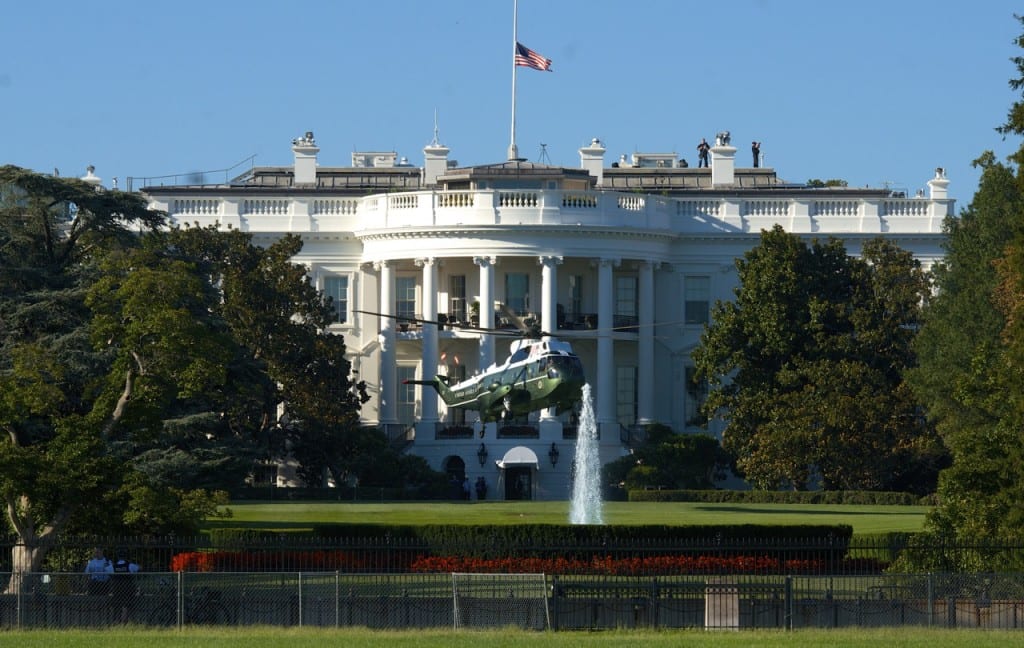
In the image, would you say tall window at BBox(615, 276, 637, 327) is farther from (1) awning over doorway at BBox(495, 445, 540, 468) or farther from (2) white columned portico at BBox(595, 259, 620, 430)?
(1) awning over doorway at BBox(495, 445, 540, 468)

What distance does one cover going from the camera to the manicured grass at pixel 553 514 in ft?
205

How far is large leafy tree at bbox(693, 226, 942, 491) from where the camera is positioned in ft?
271

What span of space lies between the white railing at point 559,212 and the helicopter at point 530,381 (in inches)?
967

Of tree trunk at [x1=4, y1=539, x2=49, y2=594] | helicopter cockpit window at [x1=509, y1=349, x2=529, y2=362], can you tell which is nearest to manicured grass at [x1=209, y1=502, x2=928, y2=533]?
helicopter cockpit window at [x1=509, y1=349, x2=529, y2=362]

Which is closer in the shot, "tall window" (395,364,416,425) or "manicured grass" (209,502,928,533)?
"manicured grass" (209,502,928,533)

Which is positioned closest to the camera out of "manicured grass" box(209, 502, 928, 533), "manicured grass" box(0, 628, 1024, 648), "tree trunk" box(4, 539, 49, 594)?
"manicured grass" box(0, 628, 1024, 648)

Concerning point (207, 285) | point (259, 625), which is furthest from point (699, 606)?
point (207, 285)

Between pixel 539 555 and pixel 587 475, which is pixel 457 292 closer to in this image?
pixel 587 475

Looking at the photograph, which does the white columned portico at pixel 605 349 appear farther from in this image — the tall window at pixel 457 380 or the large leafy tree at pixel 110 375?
the large leafy tree at pixel 110 375

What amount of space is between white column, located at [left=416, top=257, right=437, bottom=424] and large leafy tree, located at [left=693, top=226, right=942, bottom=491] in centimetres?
1157

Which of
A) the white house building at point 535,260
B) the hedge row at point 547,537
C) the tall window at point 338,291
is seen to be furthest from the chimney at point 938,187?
the hedge row at point 547,537

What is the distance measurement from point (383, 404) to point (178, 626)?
56.2 meters

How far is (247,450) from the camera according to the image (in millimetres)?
75938

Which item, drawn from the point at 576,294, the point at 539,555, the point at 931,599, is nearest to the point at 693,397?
the point at 576,294
